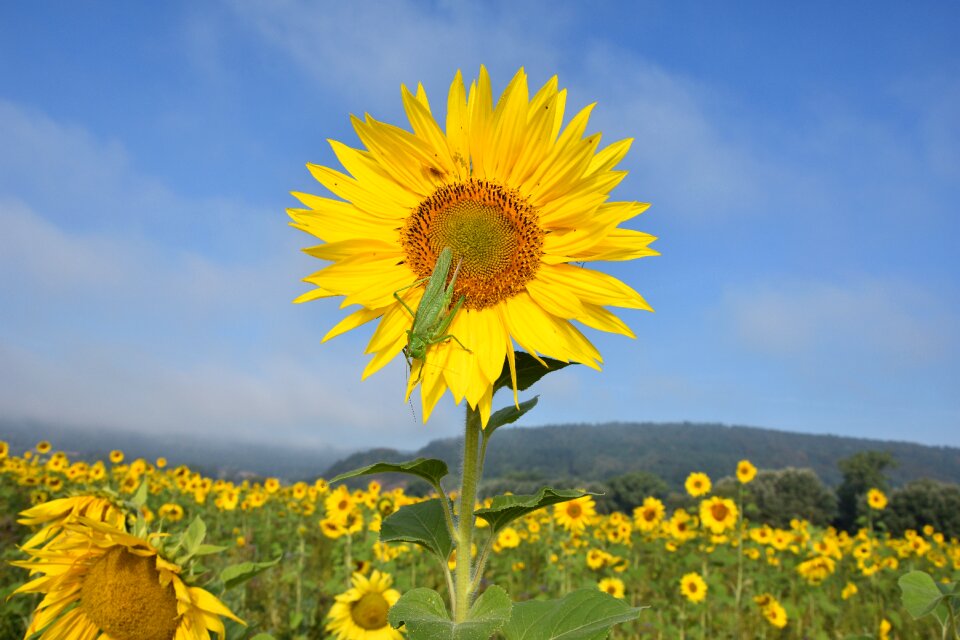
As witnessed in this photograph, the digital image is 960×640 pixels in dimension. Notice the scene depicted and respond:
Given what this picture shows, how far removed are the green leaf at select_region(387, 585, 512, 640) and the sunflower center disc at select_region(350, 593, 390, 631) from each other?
4.15 m

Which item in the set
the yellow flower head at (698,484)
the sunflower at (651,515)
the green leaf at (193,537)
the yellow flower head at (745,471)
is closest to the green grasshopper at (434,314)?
the green leaf at (193,537)

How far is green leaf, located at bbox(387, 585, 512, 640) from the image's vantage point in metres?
1.51

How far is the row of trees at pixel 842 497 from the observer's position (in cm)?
4525

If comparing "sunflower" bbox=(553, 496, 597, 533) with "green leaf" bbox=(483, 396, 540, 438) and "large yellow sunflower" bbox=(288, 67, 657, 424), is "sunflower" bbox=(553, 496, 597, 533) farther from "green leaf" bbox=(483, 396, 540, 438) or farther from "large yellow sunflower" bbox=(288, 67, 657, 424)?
"large yellow sunflower" bbox=(288, 67, 657, 424)

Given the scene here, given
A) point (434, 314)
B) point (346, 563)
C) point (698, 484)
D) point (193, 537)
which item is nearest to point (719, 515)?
point (698, 484)

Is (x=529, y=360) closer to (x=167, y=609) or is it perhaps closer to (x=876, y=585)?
(x=167, y=609)

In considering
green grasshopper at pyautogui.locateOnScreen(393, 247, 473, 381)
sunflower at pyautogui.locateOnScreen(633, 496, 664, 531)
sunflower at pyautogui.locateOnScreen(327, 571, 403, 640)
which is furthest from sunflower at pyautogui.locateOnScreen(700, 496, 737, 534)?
green grasshopper at pyautogui.locateOnScreen(393, 247, 473, 381)

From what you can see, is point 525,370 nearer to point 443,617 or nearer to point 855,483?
point 443,617

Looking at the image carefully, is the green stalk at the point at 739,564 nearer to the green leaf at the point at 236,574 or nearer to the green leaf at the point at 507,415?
the green leaf at the point at 236,574

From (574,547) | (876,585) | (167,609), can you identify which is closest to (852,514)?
(876,585)

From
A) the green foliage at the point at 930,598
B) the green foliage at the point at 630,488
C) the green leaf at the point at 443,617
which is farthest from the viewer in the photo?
the green foliage at the point at 630,488

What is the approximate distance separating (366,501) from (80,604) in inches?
312

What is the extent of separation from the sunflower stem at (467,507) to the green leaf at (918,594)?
216cm

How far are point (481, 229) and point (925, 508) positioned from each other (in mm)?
59199
